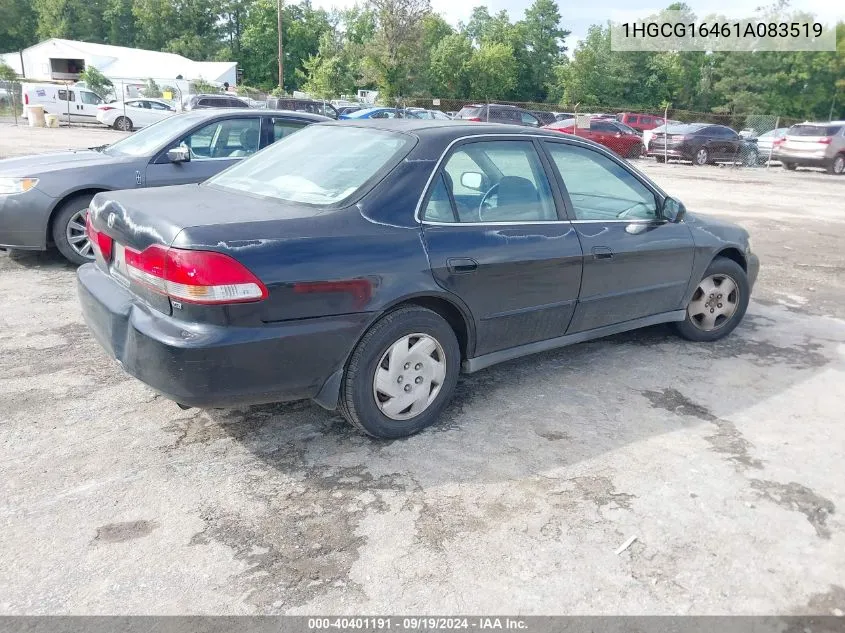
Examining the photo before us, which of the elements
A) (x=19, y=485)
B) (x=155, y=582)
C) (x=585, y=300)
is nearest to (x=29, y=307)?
(x=19, y=485)

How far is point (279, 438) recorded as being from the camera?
3549 mm

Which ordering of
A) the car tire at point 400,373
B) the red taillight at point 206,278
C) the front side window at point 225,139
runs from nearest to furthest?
the red taillight at point 206,278, the car tire at point 400,373, the front side window at point 225,139

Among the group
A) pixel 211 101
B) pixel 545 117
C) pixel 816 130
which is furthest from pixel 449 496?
pixel 545 117

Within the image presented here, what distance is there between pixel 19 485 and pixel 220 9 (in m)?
89.8

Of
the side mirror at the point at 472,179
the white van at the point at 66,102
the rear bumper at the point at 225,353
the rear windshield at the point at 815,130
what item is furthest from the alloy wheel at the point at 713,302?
the white van at the point at 66,102

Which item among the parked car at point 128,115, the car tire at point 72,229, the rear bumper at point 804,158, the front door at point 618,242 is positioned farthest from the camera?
the parked car at point 128,115

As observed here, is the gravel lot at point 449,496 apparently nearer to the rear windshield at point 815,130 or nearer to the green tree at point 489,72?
the rear windshield at point 815,130

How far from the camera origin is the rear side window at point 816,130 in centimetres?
2269

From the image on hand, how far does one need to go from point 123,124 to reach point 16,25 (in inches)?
2595

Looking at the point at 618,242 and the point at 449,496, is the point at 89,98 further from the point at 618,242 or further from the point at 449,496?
→ the point at 449,496

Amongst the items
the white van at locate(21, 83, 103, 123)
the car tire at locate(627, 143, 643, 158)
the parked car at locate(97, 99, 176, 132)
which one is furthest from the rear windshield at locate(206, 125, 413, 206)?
the white van at locate(21, 83, 103, 123)

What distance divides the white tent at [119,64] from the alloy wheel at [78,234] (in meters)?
45.2

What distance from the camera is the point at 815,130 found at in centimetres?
2292

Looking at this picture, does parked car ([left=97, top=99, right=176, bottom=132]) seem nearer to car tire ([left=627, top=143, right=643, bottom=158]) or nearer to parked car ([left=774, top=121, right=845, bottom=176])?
car tire ([left=627, top=143, right=643, bottom=158])
